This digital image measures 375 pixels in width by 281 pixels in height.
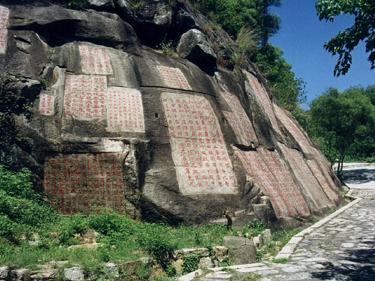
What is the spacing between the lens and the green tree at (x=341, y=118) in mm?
31422

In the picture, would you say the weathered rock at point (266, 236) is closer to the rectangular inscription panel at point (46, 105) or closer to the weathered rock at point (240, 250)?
the weathered rock at point (240, 250)

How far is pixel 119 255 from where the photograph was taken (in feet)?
23.8

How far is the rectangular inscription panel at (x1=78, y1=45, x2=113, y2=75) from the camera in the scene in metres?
12.1

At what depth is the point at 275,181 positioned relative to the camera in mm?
13109

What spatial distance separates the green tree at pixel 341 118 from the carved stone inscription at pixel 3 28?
23.2 metres

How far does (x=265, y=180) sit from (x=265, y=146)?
2245 mm

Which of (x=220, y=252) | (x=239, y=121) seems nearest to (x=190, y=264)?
(x=220, y=252)

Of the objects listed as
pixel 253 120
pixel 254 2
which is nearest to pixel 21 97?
pixel 253 120

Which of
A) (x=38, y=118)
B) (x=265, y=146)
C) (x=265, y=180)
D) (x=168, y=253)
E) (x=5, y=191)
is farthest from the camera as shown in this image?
(x=265, y=146)

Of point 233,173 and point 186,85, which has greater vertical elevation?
point 186,85

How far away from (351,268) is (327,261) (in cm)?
59

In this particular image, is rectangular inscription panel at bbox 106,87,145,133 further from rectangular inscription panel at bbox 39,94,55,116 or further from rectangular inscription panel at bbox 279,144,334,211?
rectangular inscription panel at bbox 279,144,334,211

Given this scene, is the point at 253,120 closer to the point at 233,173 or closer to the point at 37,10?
the point at 233,173

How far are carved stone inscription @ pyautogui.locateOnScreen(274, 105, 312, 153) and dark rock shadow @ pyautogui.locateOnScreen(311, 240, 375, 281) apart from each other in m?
10.1
